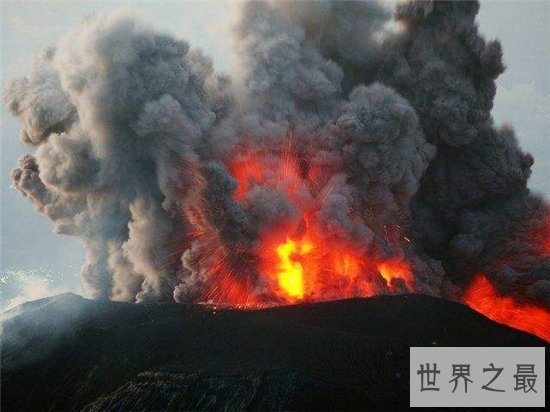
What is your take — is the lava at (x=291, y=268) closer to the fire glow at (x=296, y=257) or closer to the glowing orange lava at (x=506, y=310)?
the fire glow at (x=296, y=257)

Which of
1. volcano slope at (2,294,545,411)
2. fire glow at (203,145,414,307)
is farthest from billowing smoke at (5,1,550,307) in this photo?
volcano slope at (2,294,545,411)

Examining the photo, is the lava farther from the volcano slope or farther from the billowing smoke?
the volcano slope

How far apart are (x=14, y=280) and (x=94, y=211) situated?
77.3m

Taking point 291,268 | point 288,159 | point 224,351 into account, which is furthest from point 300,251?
point 224,351

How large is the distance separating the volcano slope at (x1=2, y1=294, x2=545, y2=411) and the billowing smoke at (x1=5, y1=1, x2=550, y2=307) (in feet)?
8.52

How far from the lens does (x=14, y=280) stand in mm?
89938

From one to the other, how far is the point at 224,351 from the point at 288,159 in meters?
8.72

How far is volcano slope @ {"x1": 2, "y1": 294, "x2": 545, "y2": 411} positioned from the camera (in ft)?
44.1

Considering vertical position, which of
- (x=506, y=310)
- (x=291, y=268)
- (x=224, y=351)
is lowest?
(x=224, y=351)

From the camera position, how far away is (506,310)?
74.5 feet

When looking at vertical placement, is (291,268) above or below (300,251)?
below

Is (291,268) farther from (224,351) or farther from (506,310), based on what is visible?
(506,310)

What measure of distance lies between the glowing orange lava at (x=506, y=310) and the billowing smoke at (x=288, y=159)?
21.4 inches

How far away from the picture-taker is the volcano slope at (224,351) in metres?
13.4
